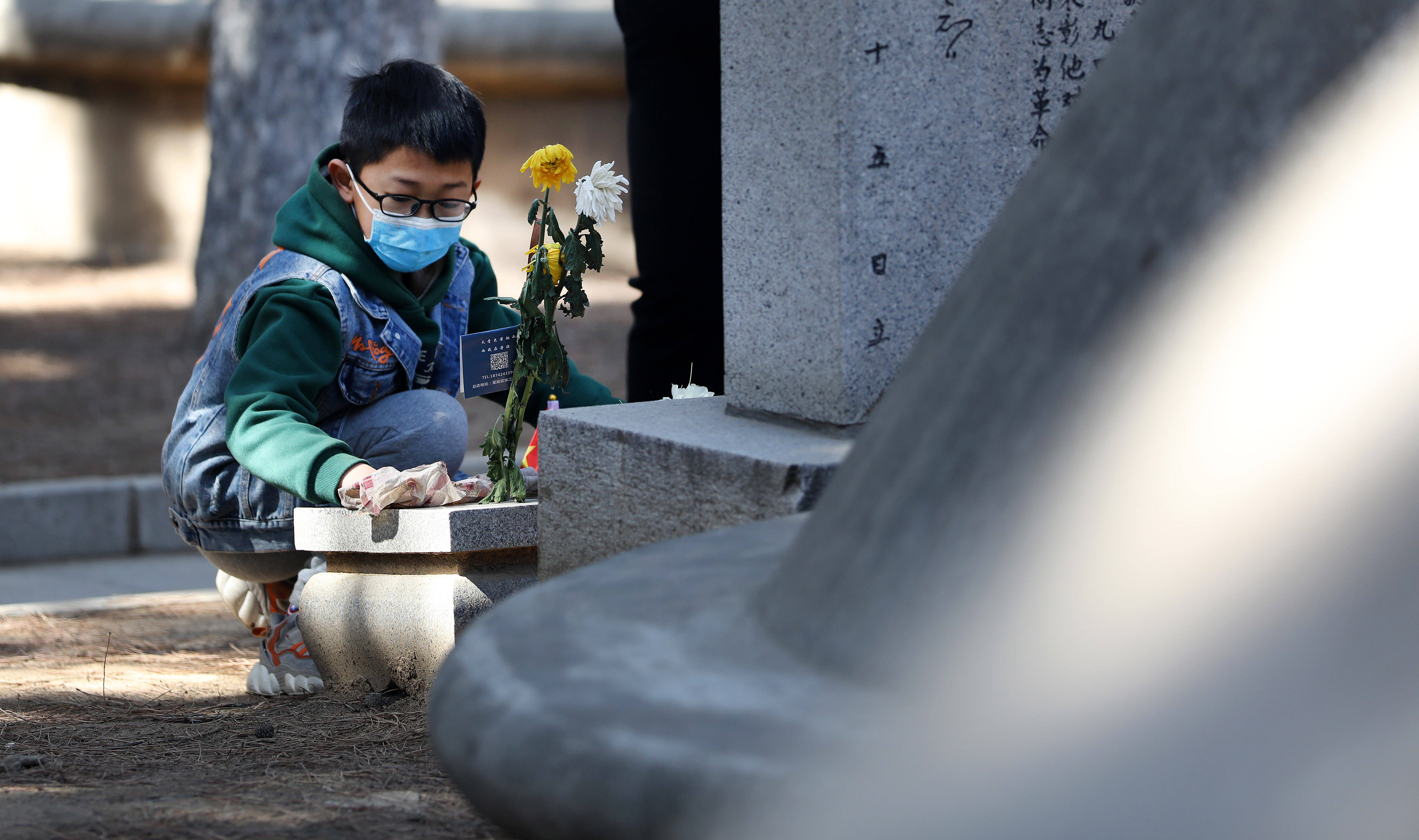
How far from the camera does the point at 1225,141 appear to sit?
1197 mm

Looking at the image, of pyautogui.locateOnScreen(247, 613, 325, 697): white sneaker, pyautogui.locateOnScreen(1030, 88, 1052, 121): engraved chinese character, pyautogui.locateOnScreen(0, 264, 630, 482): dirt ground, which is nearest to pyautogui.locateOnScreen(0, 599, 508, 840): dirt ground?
pyautogui.locateOnScreen(247, 613, 325, 697): white sneaker

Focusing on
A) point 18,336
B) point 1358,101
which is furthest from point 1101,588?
point 18,336

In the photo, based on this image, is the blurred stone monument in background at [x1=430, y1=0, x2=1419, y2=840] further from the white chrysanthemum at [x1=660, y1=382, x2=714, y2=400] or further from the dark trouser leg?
the dark trouser leg

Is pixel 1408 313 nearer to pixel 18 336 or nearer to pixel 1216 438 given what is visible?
pixel 1216 438

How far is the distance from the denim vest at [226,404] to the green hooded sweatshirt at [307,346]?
3 centimetres

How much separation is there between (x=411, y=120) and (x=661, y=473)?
3.30ft

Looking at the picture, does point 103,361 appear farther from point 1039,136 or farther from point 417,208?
point 1039,136

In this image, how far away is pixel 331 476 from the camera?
279cm

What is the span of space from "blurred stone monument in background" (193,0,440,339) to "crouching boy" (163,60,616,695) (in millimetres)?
4463

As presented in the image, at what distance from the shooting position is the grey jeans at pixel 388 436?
3139mm

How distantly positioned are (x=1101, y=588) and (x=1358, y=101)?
42 centimetres

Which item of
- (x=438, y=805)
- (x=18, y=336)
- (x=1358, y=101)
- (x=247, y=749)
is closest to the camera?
(x=1358, y=101)

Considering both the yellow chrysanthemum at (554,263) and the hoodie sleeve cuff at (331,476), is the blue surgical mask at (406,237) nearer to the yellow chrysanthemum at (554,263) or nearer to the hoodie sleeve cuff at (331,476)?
the yellow chrysanthemum at (554,263)

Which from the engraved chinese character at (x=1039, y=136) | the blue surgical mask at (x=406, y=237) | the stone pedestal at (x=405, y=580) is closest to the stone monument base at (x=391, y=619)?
the stone pedestal at (x=405, y=580)
